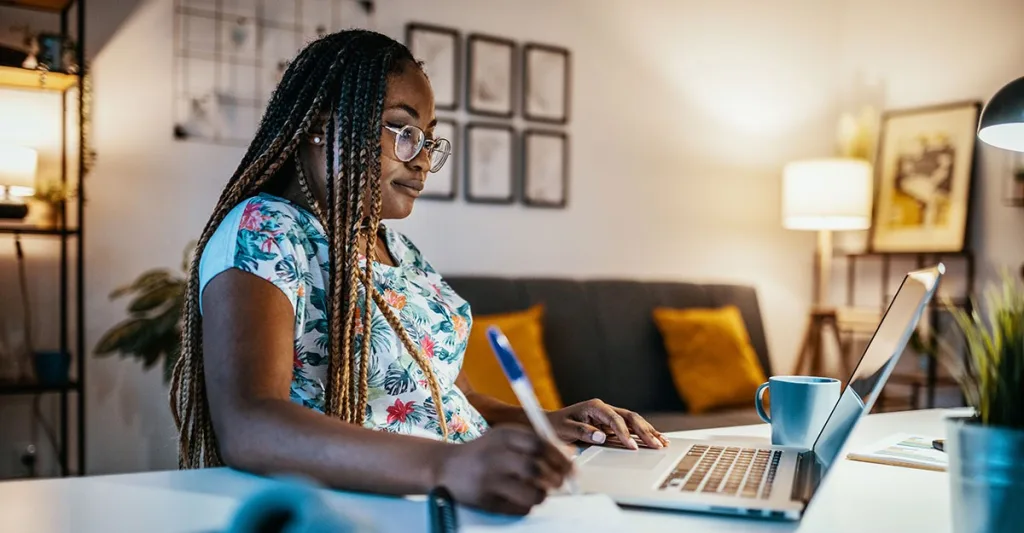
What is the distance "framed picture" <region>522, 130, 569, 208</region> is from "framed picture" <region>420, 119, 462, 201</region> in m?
0.30

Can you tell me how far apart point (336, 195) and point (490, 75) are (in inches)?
91.2

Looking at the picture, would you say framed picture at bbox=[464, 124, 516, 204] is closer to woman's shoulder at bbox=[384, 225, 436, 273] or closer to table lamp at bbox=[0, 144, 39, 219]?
table lamp at bbox=[0, 144, 39, 219]

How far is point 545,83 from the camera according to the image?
3.39m

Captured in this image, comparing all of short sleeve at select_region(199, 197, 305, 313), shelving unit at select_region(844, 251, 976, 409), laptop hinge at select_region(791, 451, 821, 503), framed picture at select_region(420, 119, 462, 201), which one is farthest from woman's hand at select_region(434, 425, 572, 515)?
shelving unit at select_region(844, 251, 976, 409)

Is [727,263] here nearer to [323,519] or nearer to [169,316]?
[169,316]

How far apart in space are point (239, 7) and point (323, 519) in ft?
8.61

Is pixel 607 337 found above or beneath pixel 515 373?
beneath

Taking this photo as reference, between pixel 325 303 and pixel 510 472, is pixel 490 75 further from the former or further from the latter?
pixel 510 472

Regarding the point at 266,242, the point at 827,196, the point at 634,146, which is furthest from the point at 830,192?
the point at 266,242

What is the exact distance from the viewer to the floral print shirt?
36.0 inches

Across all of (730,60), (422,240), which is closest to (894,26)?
(730,60)

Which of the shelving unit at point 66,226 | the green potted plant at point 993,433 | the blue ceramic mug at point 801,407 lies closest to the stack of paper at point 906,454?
the blue ceramic mug at point 801,407

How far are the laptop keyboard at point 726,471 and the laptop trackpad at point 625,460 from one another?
0.10ft

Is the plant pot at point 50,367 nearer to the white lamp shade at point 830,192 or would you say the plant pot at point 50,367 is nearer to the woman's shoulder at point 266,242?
the woman's shoulder at point 266,242
